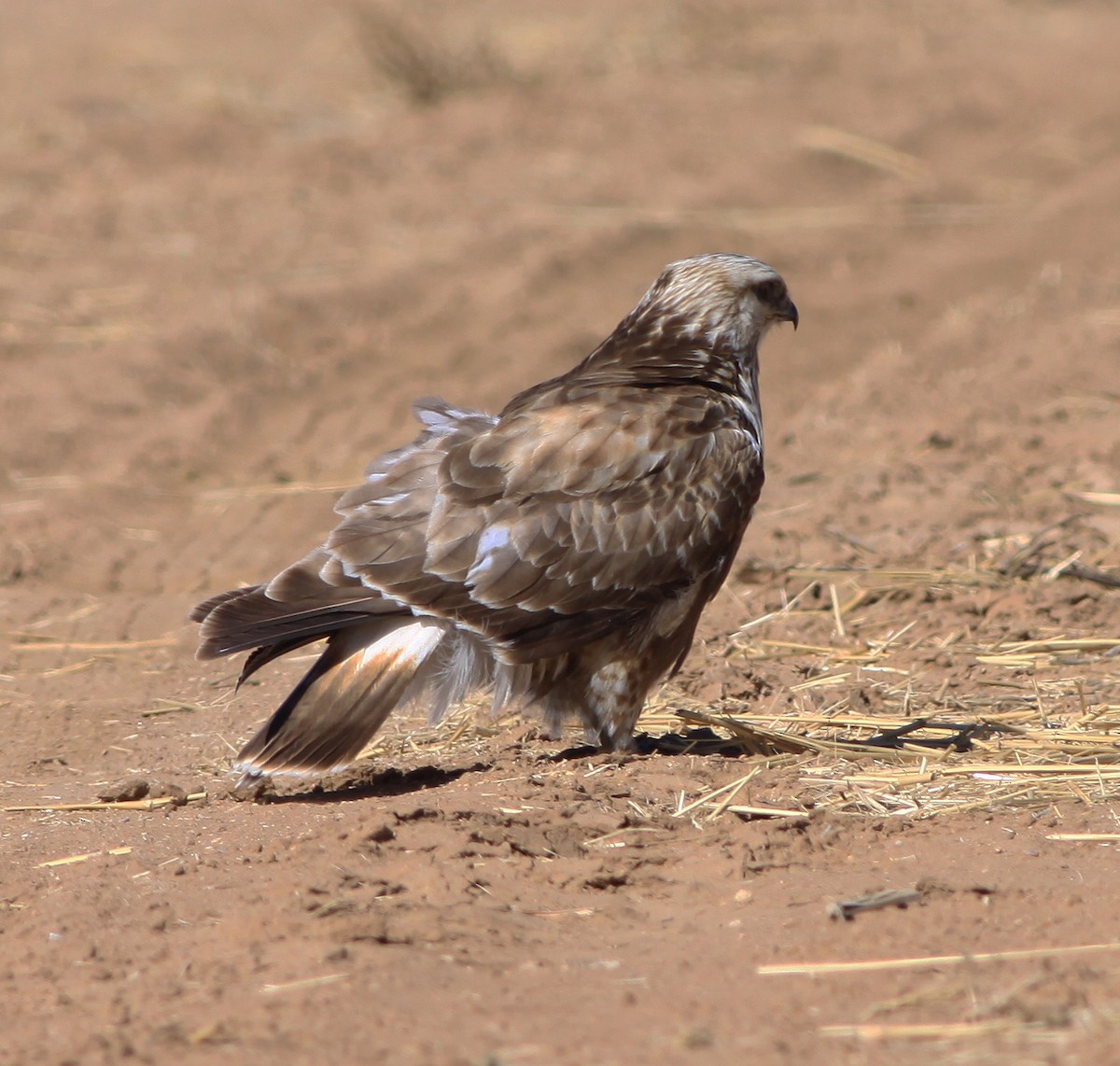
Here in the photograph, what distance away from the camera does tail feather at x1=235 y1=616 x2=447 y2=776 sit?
5.52 metres

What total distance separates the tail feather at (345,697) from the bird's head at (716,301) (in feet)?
5.37

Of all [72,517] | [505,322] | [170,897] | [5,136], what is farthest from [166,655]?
[5,136]

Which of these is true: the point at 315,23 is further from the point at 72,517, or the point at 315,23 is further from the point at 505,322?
the point at 72,517

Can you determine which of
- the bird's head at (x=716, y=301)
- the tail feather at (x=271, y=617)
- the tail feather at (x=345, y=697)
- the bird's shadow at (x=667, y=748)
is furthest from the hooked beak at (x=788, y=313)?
the tail feather at (x=271, y=617)

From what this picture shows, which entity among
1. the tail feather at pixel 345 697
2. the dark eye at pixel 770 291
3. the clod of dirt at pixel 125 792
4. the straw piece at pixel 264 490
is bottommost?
the clod of dirt at pixel 125 792

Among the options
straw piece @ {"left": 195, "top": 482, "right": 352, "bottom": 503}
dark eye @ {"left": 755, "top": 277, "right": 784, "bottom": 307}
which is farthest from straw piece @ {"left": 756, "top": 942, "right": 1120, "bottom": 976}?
straw piece @ {"left": 195, "top": 482, "right": 352, "bottom": 503}

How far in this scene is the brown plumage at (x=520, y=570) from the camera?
18.2 ft

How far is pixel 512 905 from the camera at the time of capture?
4.53 m

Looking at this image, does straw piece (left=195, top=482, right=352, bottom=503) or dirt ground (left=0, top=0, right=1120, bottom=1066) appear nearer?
dirt ground (left=0, top=0, right=1120, bottom=1066)

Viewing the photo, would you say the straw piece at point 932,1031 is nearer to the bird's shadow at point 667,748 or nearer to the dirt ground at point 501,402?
the dirt ground at point 501,402

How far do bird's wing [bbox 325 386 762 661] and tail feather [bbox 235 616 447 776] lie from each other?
16cm

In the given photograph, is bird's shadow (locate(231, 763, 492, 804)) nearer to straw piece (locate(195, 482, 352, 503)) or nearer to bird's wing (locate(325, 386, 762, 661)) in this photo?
bird's wing (locate(325, 386, 762, 661))

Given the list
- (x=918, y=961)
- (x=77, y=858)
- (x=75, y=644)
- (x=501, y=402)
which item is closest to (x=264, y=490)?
(x=501, y=402)

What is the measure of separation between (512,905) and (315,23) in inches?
760
